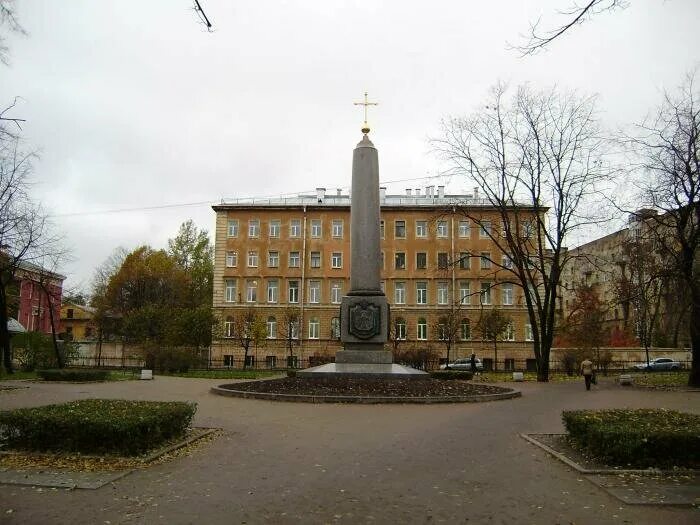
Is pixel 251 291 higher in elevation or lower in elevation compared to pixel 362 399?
higher

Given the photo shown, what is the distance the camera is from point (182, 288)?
59.3 m

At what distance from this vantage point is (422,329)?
52.0 meters

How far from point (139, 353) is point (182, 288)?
15.6 meters

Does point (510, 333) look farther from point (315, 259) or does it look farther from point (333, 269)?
point (315, 259)

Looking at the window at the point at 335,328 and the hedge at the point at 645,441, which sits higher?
the window at the point at 335,328

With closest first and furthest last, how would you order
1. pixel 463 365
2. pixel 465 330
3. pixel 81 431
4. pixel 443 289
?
pixel 81 431
pixel 463 365
pixel 465 330
pixel 443 289

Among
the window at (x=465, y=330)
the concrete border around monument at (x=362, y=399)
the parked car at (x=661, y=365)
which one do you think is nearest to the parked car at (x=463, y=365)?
the window at (x=465, y=330)

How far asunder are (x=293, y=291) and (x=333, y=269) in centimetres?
403

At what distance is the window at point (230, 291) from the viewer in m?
53.2

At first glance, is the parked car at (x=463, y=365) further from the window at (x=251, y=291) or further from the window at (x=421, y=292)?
the window at (x=251, y=291)

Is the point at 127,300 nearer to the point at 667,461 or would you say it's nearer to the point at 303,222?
the point at 303,222

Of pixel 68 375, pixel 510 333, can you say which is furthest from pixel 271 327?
pixel 68 375

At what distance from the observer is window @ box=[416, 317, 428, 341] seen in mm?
51688

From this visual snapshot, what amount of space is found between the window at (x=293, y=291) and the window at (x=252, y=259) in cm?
350
